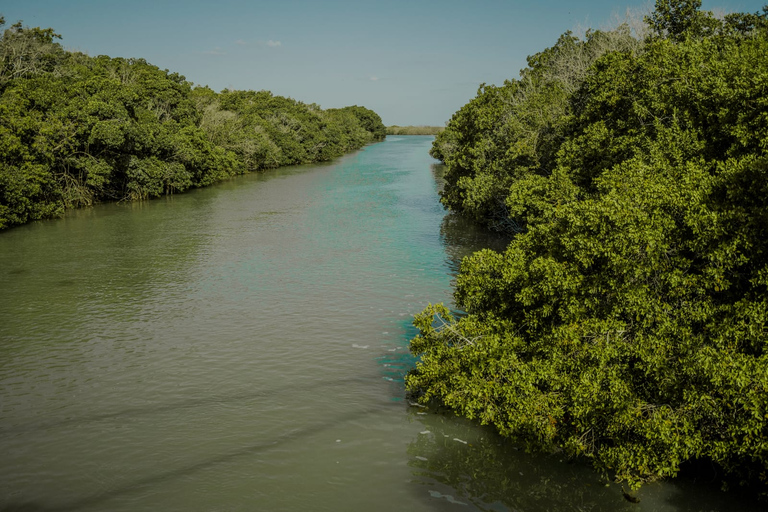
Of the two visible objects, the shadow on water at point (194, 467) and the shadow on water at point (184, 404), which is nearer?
the shadow on water at point (194, 467)

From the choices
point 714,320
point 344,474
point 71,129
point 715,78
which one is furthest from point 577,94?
point 71,129

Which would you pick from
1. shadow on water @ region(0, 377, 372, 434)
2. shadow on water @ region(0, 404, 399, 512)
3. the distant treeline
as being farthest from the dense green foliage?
the distant treeline

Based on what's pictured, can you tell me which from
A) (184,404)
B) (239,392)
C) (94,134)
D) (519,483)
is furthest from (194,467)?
(94,134)

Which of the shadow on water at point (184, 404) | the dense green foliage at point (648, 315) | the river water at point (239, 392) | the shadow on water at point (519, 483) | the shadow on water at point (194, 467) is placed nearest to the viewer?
the dense green foliage at point (648, 315)

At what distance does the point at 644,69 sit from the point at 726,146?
6.07 meters

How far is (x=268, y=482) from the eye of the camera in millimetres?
11383

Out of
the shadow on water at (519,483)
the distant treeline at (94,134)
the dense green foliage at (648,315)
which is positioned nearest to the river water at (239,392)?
the shadow on water at (519,483)

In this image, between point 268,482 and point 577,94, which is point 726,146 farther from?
point 268,482

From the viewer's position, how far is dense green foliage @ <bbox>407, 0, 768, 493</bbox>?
955cm

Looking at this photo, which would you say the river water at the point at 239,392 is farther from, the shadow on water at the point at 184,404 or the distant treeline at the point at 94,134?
the distant treeline at the point at 94,134

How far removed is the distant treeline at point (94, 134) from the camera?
35969 mm

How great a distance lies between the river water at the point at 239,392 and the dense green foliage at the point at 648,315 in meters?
A: 1.14

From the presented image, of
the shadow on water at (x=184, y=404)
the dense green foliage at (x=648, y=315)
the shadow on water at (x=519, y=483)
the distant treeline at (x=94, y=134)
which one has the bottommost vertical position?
the shadow on water at (x=519, y=483)

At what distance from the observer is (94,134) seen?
4009 cm
